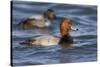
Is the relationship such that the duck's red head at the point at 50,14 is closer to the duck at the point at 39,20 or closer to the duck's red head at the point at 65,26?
the duck at the point at 39,20

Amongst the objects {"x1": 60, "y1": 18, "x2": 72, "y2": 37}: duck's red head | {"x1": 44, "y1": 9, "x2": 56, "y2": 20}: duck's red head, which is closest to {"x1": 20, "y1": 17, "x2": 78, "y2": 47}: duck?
{"x1": 60, "y1": 18, "x2": 72, "y2": 37}: duck's red head

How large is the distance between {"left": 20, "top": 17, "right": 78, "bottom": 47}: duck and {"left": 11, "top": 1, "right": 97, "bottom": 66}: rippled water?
0.13ft

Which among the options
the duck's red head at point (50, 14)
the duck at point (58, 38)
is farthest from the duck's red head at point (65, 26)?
the duck's red head at point (50, 14)

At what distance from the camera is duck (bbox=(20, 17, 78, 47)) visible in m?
2.15

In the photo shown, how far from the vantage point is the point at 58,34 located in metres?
2.23

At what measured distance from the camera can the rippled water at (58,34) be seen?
2.08 meters

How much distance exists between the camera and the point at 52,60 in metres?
2.19

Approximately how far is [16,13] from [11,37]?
23 cm

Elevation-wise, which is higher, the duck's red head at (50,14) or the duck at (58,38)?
the duck's red head at (50,14)

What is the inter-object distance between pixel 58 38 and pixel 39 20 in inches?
10.6

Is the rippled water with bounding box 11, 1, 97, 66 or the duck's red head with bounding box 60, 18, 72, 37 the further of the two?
the duck's red head with bounding box 60, 18, 72, 37

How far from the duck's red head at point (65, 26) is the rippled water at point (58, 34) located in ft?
0.15

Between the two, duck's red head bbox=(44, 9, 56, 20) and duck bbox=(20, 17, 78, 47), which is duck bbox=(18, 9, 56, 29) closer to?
duck's red head bbox=(44, 9, 56, 20)
